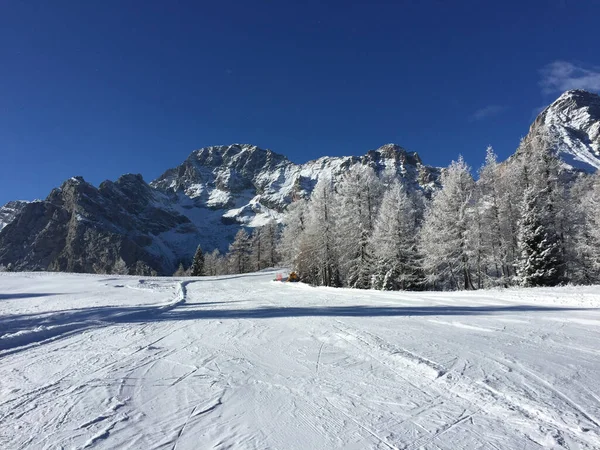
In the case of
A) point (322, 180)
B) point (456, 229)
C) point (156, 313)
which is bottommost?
point (156, 313)

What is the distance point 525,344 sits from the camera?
20.9ft

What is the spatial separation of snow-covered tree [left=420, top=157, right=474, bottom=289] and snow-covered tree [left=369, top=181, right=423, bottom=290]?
1.18 metres

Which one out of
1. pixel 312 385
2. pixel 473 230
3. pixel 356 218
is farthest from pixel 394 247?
pixel 312 385

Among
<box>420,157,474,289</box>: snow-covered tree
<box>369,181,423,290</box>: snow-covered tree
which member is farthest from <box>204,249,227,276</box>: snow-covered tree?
<box>420,157,474,289</box>: snow-covered tree

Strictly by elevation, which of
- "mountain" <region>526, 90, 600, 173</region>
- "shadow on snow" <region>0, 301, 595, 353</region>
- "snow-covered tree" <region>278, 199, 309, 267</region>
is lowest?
"shadow on snow" <region>0, 301, 595, 353</region>

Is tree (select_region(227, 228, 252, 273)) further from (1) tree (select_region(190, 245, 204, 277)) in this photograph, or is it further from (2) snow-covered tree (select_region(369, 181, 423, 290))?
(2) snow-covered tree (select_region(369, 181, 423, 290))

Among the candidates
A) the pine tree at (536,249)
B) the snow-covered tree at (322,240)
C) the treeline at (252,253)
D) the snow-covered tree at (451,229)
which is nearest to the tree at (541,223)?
the pine tree at (536,249)

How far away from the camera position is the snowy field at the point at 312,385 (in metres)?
3.41

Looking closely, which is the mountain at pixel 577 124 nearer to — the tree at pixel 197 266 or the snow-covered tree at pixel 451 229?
the snow-covered tree at pixel 451 229

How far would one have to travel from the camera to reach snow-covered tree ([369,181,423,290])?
2509cm

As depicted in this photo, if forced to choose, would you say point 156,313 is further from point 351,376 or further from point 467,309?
point 467,309

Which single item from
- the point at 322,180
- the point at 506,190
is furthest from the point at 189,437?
the point at 322,180

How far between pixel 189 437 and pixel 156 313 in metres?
10.8

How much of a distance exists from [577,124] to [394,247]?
189156 mm
